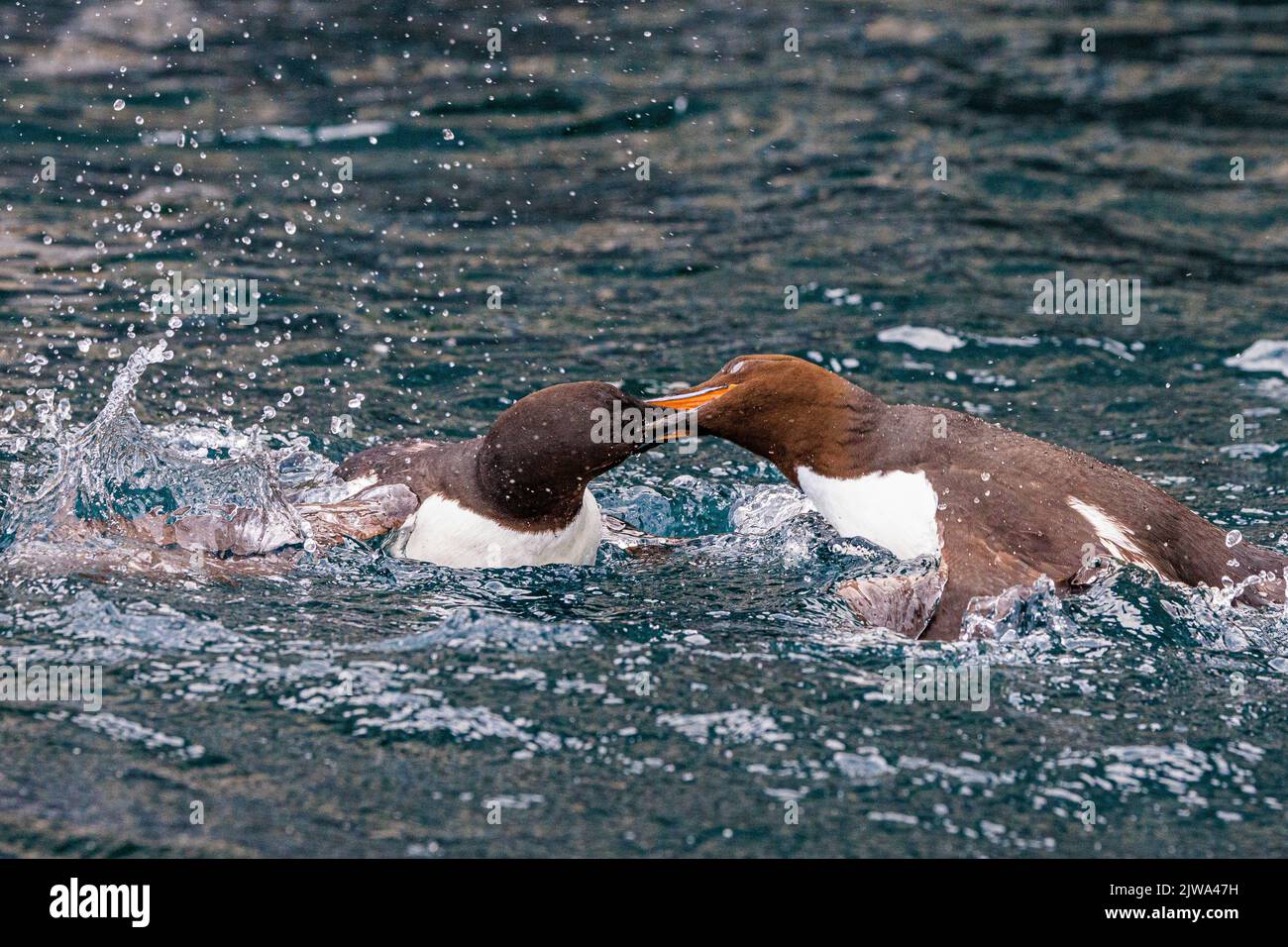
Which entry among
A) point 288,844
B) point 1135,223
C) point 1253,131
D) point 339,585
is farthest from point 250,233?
point 1253,131

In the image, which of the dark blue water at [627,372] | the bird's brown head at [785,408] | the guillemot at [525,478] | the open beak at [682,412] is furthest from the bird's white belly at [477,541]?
the bird's brown head at [785,408]

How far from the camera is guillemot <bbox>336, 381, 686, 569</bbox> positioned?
7.32 m

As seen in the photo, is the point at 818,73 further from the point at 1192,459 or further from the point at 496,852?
the point at 496,852

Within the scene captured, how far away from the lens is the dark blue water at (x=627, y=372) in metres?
5.86

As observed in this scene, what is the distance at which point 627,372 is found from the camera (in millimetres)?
10820

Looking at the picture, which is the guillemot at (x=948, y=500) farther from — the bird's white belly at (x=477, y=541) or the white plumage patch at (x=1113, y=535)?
the bird's white belly at (x=477, y=541)

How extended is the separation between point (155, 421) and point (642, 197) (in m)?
5.32

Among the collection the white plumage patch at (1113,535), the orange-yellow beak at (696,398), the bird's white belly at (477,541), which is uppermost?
the orange-yellow beak at (696,398)

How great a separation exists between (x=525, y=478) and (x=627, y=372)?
343 cm

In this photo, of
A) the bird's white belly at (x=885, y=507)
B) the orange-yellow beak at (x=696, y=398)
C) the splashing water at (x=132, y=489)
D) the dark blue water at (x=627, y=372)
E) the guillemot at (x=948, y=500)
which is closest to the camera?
the dark blue water at (x=627, y=372)

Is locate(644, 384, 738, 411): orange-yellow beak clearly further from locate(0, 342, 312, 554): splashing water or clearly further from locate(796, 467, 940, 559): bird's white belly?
locate(0, 342, 312, 554): splashing water

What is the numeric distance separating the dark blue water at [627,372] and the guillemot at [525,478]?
169mm

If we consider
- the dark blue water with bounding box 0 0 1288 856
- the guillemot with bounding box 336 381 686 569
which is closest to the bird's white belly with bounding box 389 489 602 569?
the guillemot with bounding box 336 381 686 569

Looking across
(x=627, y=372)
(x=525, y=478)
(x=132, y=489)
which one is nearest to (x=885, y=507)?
(x=525, y=478)
